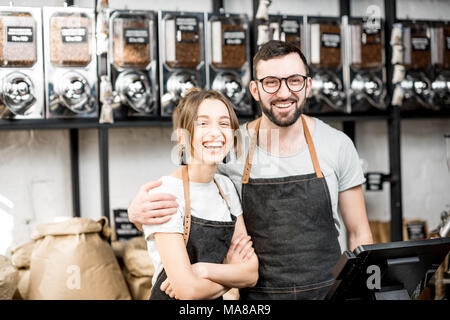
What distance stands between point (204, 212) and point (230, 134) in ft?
0.61

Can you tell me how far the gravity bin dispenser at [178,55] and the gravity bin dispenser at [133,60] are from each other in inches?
1.3

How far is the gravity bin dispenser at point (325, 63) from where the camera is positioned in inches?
83.9

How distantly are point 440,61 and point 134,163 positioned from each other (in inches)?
56.8

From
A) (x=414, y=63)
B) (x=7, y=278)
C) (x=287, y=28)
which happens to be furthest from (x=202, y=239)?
(x=414, y=63)

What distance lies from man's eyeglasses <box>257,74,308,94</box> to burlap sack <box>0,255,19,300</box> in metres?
0.98

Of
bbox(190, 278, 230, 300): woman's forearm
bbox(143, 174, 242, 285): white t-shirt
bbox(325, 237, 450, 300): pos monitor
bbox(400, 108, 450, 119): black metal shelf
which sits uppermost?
A: bbox(400, 108, 450, 119): black metal shelf

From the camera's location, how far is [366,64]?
2201 millimetres

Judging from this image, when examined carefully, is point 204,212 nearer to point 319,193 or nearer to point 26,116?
point 319,193

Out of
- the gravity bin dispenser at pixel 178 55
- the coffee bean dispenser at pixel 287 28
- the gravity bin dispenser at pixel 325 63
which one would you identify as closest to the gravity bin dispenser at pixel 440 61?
the gravity bin dispenser at pixel 325 63

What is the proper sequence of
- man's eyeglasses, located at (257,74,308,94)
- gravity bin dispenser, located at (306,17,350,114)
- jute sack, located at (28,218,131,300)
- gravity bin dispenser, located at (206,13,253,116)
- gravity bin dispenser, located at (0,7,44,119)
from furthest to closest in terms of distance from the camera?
1. gravity bin dispenser, located at (306,17,350,114)
2. gravity bin dispenser, located at (206,13,253,116)
3. jute sack, located at (28,218,131,300)
4. gravity bin dispenser, located at (0,7,44,119)
5. man's eyeglasses, located at (257,74,308,94)

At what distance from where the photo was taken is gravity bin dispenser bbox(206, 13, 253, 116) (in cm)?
202

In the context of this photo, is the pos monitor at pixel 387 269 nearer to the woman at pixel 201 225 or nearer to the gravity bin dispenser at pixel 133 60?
the woman at pixel 201 225

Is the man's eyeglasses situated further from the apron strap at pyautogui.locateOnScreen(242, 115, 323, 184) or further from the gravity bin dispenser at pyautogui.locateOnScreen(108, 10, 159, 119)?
the gravity bin dispenser at pyautogui.locateOnScreen(108, 10, 159, 119)

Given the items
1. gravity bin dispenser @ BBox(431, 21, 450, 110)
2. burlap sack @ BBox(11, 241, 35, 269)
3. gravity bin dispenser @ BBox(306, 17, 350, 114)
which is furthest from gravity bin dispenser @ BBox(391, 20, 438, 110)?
burlap sack @ BBox(11, 241, 35, 269)
